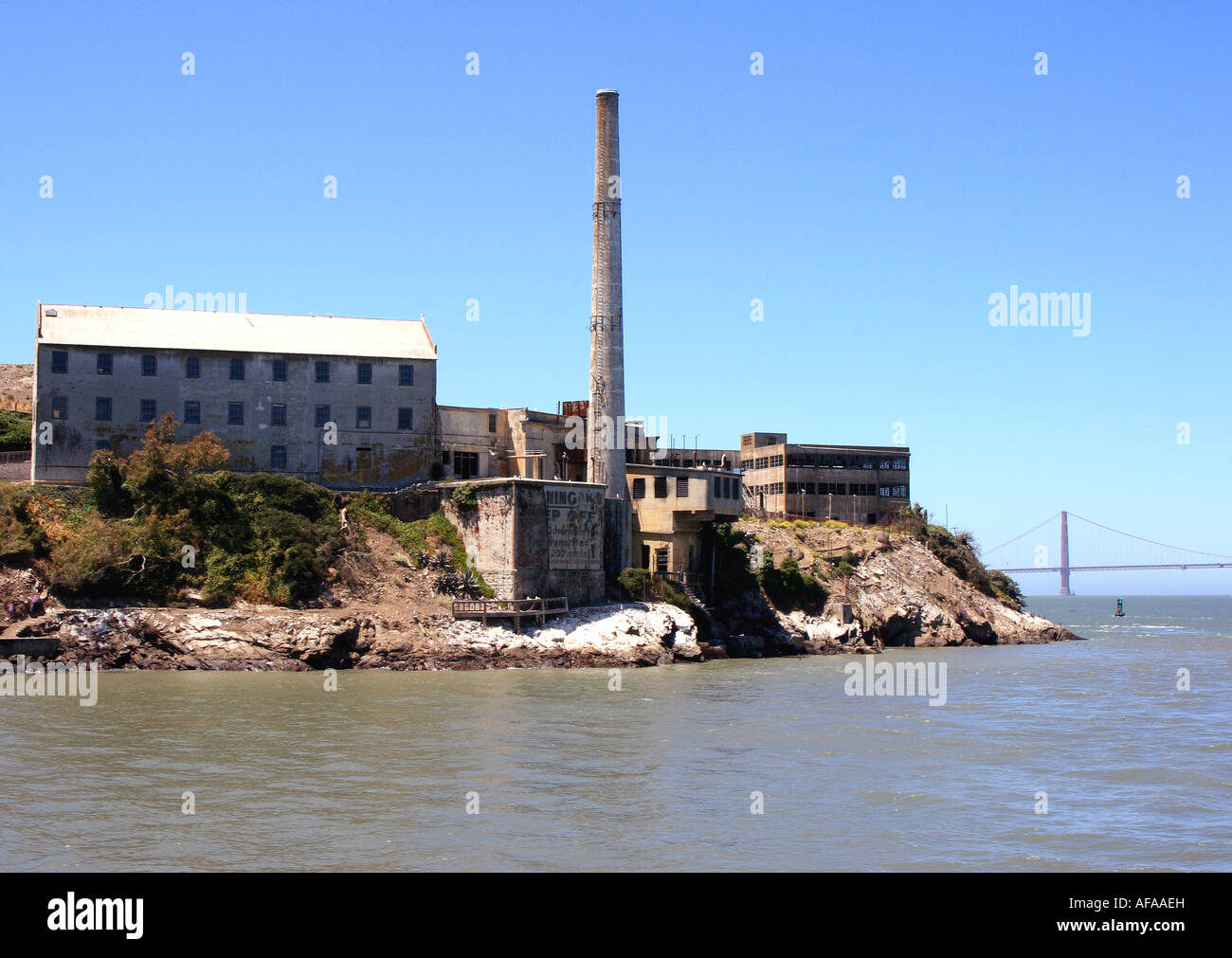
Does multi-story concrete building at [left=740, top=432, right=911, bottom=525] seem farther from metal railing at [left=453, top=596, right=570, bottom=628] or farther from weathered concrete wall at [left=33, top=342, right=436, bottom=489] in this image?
metal railing at [left=453, top=596, right=570, bottom=628]

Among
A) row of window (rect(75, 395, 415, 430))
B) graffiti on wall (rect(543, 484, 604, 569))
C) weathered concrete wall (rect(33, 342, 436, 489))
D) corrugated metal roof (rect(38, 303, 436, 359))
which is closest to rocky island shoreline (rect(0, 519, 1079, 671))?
graffiti on wall (rect(543, 484, 604, 569))

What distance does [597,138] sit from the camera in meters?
64.2

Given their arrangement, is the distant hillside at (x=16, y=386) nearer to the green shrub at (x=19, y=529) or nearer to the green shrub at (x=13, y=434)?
the green shrub at (x=13, y=434)

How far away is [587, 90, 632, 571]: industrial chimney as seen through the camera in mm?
62344

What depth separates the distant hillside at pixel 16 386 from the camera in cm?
7306

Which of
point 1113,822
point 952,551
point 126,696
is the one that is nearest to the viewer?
point 1113,822

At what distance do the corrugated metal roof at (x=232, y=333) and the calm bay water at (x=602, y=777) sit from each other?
22402mm

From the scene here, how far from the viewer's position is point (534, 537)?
182 ft

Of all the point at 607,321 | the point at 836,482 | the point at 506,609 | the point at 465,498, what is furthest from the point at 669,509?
the point at 836,482

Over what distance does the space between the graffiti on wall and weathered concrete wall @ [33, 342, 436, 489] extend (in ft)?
30.8

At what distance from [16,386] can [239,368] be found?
23754mm
